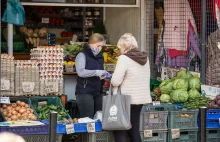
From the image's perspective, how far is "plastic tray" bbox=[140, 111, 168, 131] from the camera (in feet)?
30.1

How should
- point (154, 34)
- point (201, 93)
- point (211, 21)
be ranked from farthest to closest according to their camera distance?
point (154, 34), point (211, 21), point (201, 93)

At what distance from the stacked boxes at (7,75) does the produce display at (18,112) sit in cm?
56

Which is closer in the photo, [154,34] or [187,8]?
[187,8]

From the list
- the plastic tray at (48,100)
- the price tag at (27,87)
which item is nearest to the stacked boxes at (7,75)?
the price tag at (27,87)

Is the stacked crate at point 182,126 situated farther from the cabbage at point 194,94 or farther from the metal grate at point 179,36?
the metal grate at point 179,36

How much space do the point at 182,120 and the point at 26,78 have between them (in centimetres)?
268

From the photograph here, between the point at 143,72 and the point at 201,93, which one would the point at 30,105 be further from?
the point at 201,93

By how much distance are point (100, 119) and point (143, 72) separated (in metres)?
0.99

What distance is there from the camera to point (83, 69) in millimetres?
9211

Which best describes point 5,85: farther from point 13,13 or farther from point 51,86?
point 13,13

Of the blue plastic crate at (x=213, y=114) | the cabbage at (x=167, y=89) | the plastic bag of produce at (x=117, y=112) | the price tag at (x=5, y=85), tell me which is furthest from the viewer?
the cabbage at (x=167, y=89)

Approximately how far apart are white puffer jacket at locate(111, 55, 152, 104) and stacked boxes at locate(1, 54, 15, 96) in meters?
2.22

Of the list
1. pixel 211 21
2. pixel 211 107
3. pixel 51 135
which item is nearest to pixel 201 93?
pixel 211 107

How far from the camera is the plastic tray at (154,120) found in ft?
30.1
